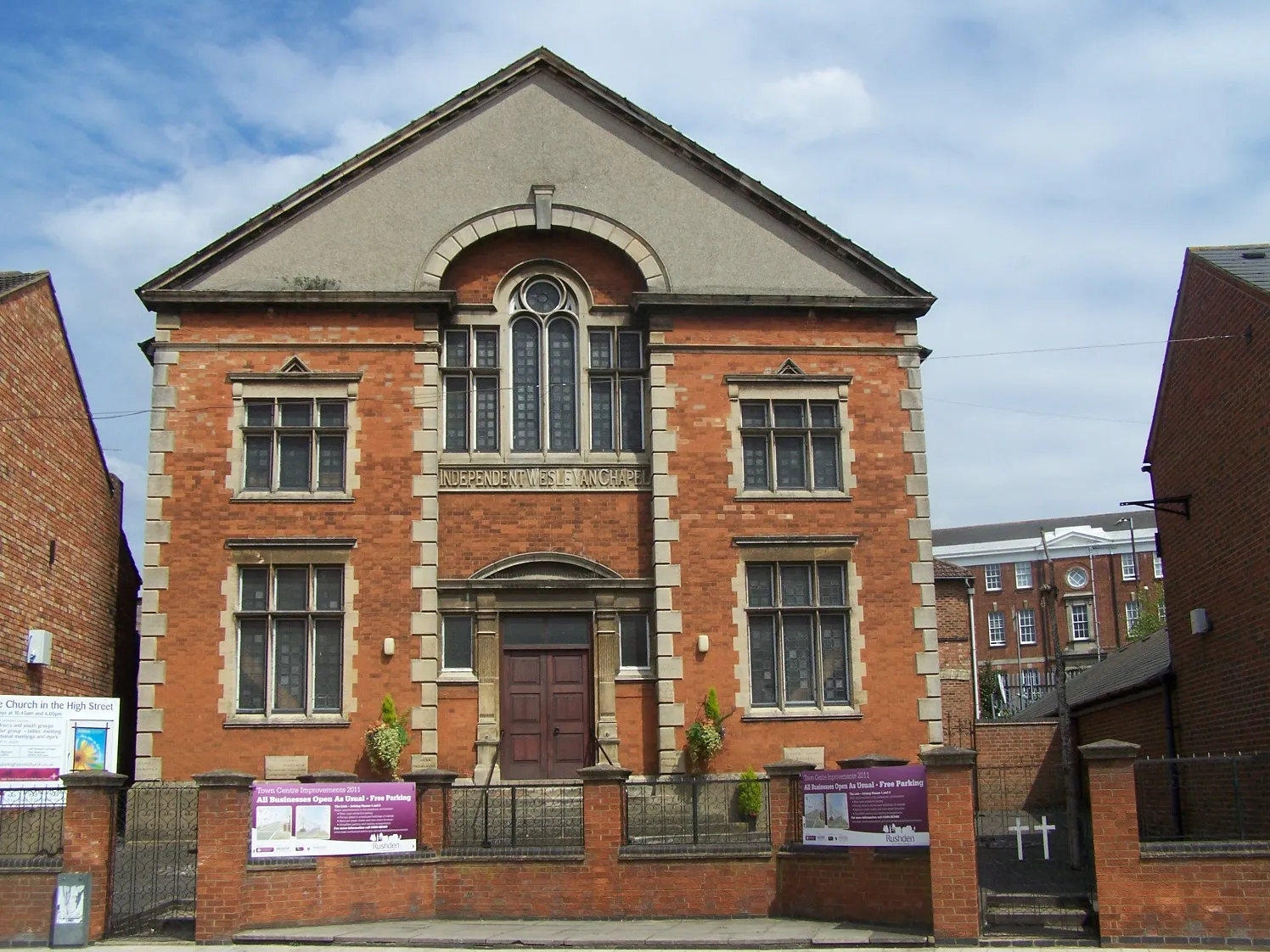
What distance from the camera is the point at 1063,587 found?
71.5 meters

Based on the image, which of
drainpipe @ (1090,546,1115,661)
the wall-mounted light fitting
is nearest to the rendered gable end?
the wall-mounted light fitting

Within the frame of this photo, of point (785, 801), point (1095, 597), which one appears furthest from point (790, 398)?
point (1095, 597)

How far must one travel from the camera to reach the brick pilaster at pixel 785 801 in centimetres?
1667

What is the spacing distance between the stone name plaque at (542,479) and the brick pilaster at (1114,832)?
9.69 m

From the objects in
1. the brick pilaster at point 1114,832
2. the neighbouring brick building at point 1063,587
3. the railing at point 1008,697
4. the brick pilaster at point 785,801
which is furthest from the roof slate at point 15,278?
the neighbouring brick building at point 1063,587

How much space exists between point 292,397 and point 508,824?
27.9 feet

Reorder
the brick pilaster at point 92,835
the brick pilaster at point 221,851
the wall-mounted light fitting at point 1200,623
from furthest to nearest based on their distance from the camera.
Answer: the wall-mounted light fitting at point 1200,623
the brick pilaster at point 92,835
the brick pilaster at point 221,851

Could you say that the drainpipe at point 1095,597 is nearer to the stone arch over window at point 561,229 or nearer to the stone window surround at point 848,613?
the stone window surround at point 848,613

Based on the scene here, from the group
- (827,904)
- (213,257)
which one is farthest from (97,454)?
(827,904)

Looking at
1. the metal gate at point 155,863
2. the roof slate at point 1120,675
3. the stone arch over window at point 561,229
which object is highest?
the stone arch over window at point 561,229

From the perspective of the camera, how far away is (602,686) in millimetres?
22094

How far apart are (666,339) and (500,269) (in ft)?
10.2

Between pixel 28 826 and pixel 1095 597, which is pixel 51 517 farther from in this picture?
pixel 1095 597

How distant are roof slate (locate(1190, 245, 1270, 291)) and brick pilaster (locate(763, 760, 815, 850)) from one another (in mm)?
9228
